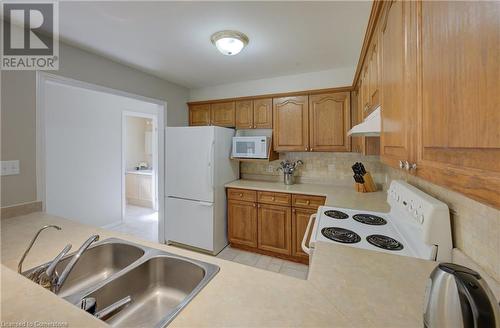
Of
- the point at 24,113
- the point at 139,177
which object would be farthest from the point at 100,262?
the point at 139,177

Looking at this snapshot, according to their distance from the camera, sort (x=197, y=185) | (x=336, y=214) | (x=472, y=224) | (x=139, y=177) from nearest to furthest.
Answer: (x=472, y=224), (x=336, y=214), (x=197, y=185), (x=139, y=177)

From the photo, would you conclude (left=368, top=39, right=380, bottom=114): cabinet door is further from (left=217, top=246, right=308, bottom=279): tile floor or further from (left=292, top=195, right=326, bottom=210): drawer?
(left=217, top=246, right=308, bottom=279): tile floor

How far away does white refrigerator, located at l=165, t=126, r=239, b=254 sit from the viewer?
8.89ft

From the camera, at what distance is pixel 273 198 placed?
2.66 meters

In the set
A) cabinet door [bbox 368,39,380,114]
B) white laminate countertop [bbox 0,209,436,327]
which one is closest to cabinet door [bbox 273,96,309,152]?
cabinet door [bbox 368,39,380,114]

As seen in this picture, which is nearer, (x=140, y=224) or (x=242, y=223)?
(x=242, y=223)

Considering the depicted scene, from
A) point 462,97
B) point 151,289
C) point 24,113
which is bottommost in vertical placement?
point 151,289

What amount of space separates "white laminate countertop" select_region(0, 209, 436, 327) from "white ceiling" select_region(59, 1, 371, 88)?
5.48 feet

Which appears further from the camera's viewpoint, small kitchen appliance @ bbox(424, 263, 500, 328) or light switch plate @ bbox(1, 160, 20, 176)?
light switch plate @ bbox(1, 160, 20, 176)

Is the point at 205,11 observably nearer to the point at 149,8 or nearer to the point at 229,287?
the point at 149,8

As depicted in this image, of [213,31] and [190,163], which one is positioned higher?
[213,31]

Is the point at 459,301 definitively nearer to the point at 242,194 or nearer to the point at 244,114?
the point at 242,194

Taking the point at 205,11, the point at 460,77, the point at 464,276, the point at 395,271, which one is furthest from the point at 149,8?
the point at 395,271

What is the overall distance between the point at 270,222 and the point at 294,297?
2005 mm
